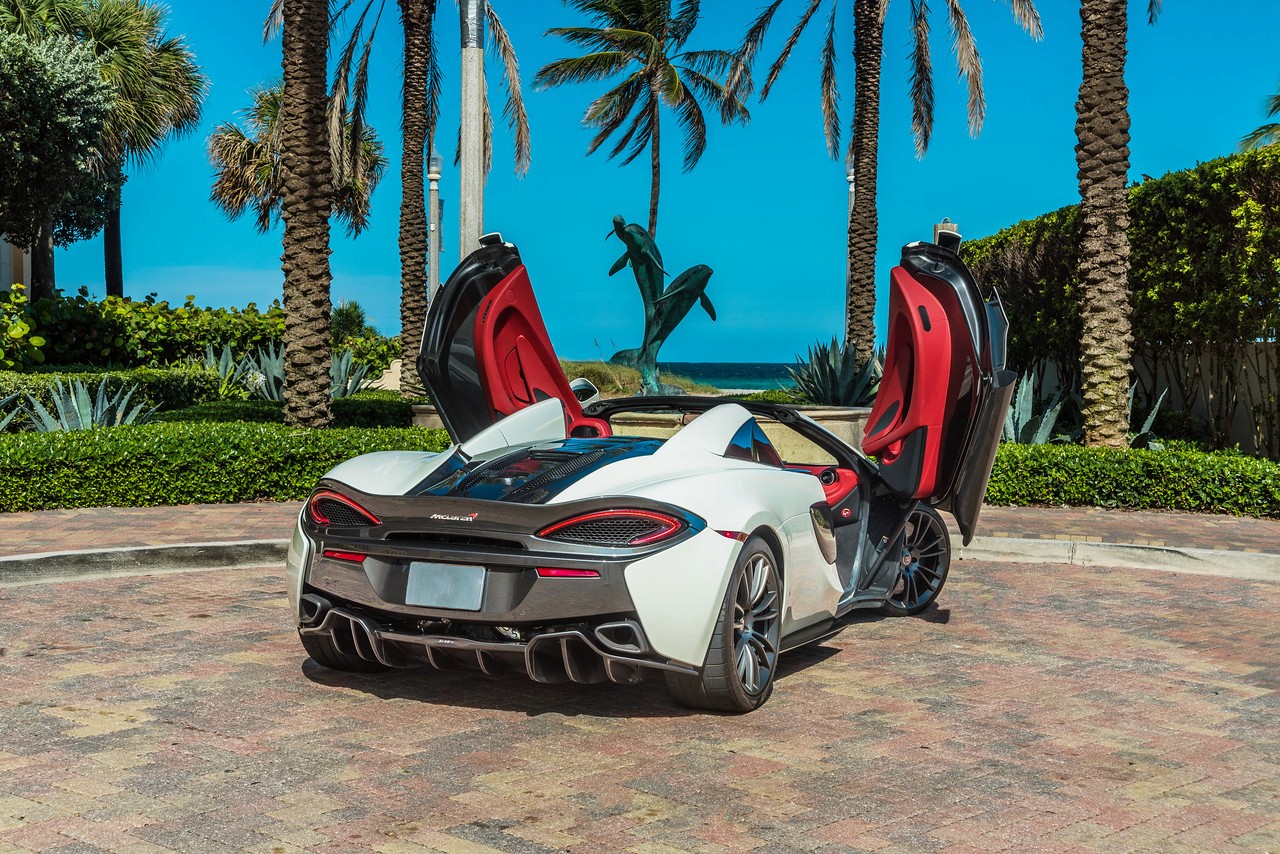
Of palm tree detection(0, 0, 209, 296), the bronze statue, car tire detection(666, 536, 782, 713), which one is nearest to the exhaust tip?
car tire detection(666, 536, 782, 713)

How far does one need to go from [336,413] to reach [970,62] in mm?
17164

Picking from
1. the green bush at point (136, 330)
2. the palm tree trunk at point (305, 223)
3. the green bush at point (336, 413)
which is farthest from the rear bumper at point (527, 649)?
the green bush at point (136, 330)

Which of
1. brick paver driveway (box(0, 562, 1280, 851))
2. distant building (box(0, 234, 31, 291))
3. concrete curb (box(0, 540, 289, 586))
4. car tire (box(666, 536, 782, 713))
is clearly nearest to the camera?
brick paver driveway (box(0, 562, 1280, 851))

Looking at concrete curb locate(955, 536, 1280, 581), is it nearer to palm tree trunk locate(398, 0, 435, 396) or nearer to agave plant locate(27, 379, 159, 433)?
agave plant locate(27, 379, 159, 433)

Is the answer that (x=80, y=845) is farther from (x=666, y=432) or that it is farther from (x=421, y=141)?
(x=421, y=141)

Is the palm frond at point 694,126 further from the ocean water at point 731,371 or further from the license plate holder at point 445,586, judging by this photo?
the ocean water at point 731,371

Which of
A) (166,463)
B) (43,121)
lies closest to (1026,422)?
(166,463)

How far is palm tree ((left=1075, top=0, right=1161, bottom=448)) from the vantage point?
13766 mm

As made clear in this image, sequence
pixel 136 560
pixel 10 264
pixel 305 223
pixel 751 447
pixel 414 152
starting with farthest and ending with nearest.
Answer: pixel 10 264 < pixel 414 152 < pixel 305 223 < pixel 136 560 < pixel 751 447

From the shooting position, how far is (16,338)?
62.6 ft

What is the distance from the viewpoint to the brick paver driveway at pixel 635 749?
3.70 metres

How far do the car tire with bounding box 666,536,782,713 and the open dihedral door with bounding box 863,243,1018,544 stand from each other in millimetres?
1662

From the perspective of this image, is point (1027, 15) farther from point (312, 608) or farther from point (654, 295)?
point (312, 608)

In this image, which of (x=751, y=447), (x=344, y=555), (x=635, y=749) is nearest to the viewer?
(x=635, y=749)
